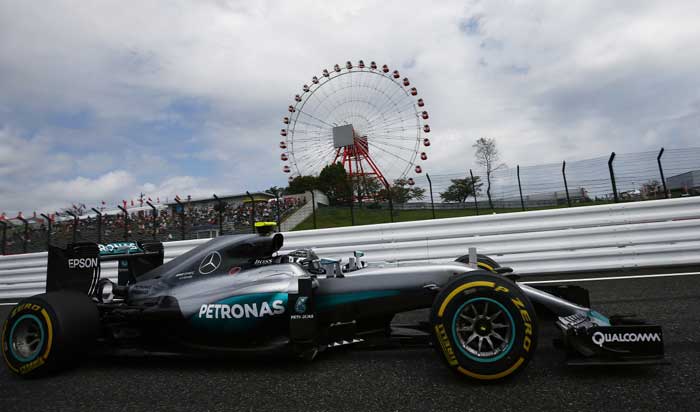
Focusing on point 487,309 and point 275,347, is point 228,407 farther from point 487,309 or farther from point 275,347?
point 487,309

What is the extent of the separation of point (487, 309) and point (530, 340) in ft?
0.97

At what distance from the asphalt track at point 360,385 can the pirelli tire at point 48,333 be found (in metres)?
0.13

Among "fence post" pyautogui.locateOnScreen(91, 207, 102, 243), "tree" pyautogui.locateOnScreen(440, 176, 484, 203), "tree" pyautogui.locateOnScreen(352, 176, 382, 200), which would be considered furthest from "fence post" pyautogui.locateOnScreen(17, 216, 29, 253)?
"tree" pyautogui.locateOnScreen(440, 176, 484, 203)

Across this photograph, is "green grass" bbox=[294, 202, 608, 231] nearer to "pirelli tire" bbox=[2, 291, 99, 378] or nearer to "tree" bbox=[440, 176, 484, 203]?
"tree" bbox=[440, 176, 484, 203]

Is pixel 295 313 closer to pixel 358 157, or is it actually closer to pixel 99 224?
pixel 99 224

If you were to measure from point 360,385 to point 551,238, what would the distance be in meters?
5.59

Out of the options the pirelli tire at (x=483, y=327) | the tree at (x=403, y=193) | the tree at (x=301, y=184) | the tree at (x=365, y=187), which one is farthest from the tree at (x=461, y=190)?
the tree at (x=301, y=184)

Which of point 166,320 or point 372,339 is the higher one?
point 166,320

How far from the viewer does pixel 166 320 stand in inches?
138

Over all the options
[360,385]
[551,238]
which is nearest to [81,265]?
[360,385]

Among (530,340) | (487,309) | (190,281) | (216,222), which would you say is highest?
(216,222)

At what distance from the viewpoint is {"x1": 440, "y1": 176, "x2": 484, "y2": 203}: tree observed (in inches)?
480

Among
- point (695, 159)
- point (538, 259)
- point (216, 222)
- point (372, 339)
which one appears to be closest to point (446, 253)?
point (538, 259)

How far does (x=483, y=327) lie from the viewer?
2.67m
